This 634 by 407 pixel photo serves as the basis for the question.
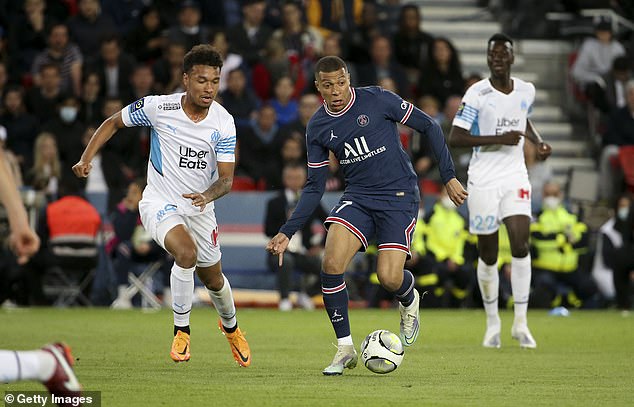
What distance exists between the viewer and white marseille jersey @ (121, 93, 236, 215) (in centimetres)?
1080

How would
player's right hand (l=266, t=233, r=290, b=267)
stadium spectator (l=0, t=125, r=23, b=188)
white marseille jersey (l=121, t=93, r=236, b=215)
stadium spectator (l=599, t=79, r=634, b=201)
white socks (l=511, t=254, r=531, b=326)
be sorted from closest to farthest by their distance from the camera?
1. player's right hand (l=266, t=233, r=290, b=267)
2. white marseille jersey (l=121, t=93, r=236, b=215)
3. white socks (l=511, t=254, r=531, b=326)
4. stadium spectator (l=0, t=125, r=23, b=188)
5. stadium spectator (l=599, t=79, r=634, b=201)

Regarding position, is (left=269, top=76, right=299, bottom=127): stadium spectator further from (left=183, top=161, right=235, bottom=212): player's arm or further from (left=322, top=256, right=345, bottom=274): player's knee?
(left=322, top=256, right=345, bottom=274): player's knee

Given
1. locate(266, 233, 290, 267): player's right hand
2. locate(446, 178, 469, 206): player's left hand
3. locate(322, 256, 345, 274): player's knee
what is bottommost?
locate(322, 256, 345, 274): player's knee

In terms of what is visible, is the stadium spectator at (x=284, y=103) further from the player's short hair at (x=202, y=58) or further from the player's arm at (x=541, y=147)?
the player's short hair at (x=202, y=58)

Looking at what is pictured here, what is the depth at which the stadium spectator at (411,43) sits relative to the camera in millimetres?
23219

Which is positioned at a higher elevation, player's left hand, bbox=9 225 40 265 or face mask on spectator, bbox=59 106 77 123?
player's left hand, bbox=9 225 40 265

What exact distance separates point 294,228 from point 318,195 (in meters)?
0.37

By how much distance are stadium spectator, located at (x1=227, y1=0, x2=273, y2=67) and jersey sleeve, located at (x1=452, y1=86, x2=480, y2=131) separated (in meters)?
9.64

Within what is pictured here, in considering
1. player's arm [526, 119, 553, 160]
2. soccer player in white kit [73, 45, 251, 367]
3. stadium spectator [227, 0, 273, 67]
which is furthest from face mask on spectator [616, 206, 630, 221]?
soccer player in white kit [73, 45, 251, 367]

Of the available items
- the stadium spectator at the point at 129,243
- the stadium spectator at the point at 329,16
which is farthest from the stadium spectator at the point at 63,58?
the stadium spectator at the point at 329,16

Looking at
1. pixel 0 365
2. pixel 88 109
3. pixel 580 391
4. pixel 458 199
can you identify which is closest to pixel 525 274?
pixel 458 199

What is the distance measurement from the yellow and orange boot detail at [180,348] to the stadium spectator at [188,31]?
38.5 feet

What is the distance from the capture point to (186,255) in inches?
410

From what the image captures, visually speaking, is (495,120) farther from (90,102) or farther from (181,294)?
(90,102)
